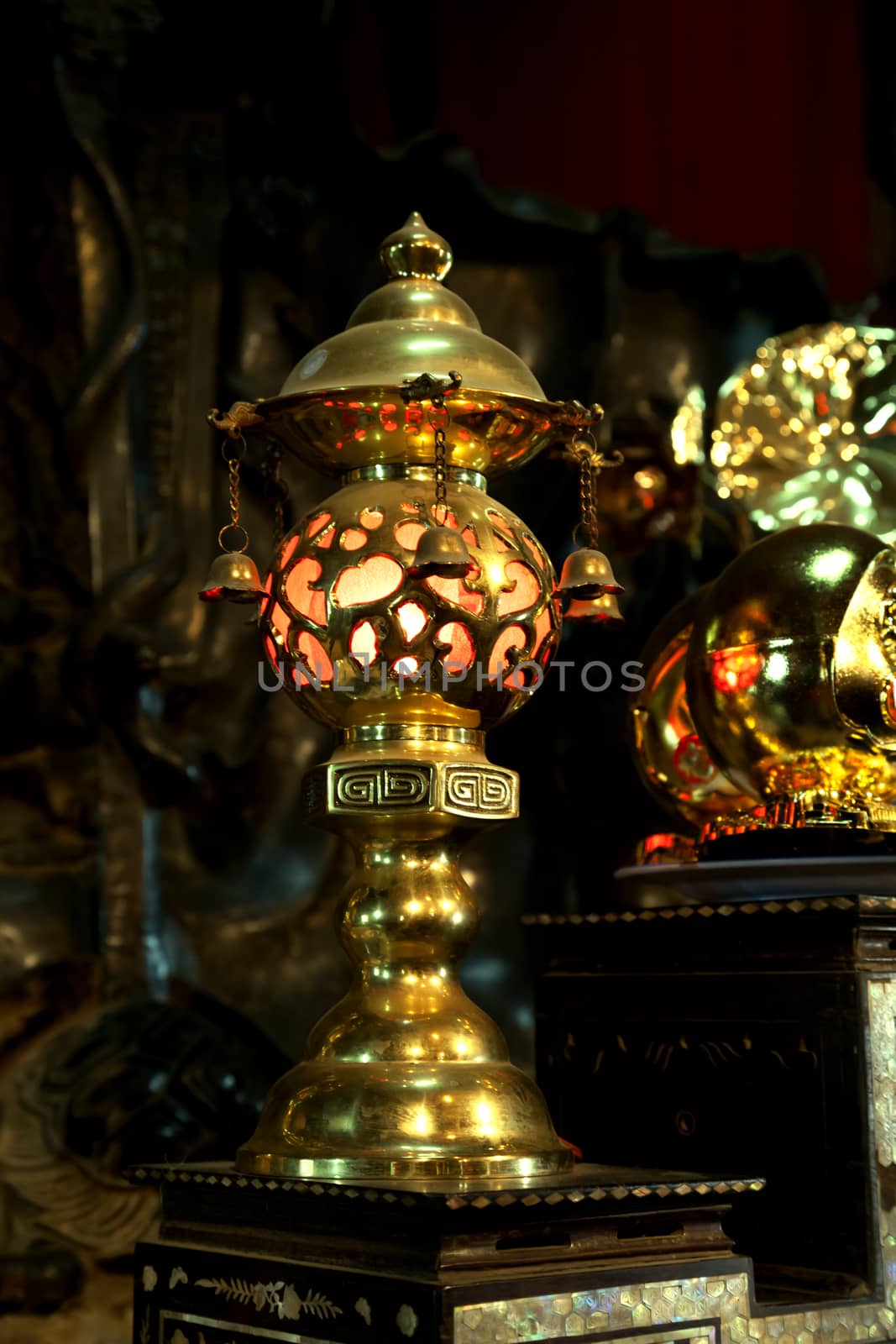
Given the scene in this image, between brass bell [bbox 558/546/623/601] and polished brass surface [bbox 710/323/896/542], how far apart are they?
1120 millimetres

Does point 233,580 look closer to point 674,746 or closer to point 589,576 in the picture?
point 589,576

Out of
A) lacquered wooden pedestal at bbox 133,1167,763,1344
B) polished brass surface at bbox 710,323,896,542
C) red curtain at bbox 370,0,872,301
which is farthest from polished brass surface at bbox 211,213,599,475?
red curtain at bbox 370,0,872,301

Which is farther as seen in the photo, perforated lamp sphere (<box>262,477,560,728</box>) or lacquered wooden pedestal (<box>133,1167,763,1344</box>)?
perforated lamp sphere (<box>262,477,560,728</box>)

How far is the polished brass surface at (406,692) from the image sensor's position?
3.49 ft

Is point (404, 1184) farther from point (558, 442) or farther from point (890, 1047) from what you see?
point (558, 442)

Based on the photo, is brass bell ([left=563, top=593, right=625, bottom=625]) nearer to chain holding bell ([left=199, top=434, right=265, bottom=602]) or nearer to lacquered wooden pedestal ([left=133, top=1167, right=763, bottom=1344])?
chain holding bell ([left=199, top=434, right=265, bottom=602])

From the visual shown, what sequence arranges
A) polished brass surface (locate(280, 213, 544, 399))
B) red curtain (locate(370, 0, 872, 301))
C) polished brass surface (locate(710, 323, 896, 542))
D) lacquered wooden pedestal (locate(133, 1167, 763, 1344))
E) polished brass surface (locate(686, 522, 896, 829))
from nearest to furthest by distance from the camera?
lacquered wooden pedestal (locate(133, 1167, 763, 1344)) → polished brass surface (locate(280, 213, 544, 399)) → polished brass surface (locate(686, 522, 896, 829)) → polished brass surface (locate(710, 323, 896, 542)) → red curtain (locate(370, 0, 872, 301))

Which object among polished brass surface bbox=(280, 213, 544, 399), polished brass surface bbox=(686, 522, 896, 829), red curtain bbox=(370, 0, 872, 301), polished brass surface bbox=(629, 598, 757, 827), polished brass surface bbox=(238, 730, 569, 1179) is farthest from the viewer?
red curtain bbox=(370, 0, 872, 301)

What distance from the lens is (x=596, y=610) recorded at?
4.04ft

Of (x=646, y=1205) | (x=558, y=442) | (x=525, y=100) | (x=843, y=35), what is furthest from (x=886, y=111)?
(x=646, y=1205)

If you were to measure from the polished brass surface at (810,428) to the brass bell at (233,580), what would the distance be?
1236 millimetres

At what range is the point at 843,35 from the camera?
264 centimetres

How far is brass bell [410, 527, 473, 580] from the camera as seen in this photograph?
105 cm

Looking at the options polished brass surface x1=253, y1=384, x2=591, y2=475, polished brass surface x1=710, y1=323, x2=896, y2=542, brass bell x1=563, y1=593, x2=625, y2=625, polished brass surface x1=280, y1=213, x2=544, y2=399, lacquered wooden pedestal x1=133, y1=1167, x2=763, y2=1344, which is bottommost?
lacquered wooden pedestal x1=133, y1=1167, x2=763, y2=1344
